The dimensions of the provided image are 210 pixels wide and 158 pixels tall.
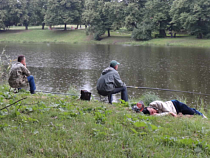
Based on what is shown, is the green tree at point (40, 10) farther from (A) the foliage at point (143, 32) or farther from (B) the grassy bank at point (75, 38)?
(A) the foliage at point (143, 32)

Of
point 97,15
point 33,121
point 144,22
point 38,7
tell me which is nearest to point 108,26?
point 97,15

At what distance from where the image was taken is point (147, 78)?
1592cm

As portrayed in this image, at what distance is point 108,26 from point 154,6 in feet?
34.1

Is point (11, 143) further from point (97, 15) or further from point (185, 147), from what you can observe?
point (97, 15)

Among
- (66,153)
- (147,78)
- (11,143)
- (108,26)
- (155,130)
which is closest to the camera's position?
(66,153)

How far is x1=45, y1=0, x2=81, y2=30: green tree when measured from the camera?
57.1 m

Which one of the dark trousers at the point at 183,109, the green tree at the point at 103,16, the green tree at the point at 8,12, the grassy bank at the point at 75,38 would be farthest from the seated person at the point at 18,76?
the green tree at the point at 8,12

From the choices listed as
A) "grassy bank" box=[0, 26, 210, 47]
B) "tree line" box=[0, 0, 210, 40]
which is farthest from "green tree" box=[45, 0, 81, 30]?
"grassy bank" box=[0, 26, 210, 47]

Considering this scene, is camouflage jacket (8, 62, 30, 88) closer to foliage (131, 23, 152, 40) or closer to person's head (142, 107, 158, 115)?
person's head (142, 107, 158, 115)

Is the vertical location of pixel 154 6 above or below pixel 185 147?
above

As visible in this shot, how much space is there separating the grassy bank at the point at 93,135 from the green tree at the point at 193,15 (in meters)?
39.3

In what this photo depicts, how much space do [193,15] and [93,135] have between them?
4109 centimetres

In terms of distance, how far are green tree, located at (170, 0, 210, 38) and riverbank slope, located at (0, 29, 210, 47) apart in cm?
197

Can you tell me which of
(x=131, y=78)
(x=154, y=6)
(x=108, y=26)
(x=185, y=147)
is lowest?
(x=131, y=78)
